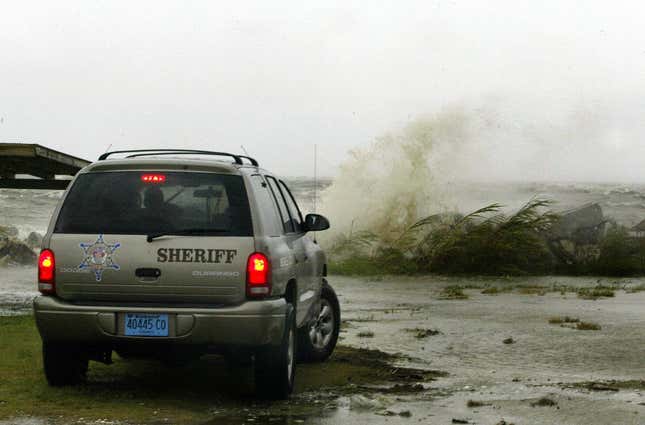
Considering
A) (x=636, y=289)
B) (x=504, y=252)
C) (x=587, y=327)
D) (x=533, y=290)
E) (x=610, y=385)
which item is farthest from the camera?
(x=504, y=252)

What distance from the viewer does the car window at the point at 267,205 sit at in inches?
325

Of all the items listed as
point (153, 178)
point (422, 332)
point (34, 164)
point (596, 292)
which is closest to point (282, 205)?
point (153, 178)

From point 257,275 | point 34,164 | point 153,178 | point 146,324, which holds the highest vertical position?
point 34,164

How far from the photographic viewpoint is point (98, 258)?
791cm

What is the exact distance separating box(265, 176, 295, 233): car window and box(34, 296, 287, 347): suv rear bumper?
128 cm

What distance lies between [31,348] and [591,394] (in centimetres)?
564

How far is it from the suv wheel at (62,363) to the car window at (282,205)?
6.55 feet

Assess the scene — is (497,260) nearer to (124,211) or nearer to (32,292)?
(32,292)

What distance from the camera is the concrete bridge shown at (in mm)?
12492

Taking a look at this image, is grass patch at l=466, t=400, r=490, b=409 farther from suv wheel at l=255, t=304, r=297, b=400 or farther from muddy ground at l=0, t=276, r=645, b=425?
suv wheel at l=255, t=304, r=297, b=400

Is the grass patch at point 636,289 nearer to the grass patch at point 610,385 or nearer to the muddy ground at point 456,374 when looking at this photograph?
the muddy ground at point 456,374

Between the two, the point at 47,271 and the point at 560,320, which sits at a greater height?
the point at 47,271

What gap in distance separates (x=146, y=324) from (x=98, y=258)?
60 cm

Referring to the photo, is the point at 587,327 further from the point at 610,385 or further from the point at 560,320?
the point at 610,385
